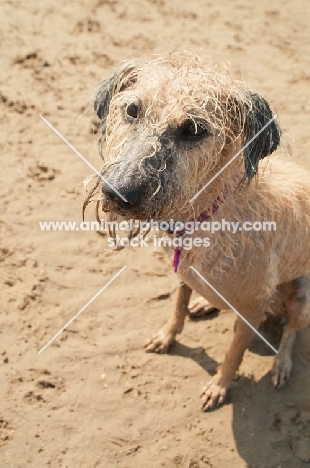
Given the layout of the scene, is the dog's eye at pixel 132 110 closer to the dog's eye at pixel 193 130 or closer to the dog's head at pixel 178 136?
the dog's head at pixel 178 136

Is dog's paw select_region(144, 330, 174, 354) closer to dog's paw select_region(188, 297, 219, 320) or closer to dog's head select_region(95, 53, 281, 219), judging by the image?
dog's paw select_region(188, 297, 219, 320)

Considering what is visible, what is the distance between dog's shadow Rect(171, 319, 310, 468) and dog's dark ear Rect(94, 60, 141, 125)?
2.00 m

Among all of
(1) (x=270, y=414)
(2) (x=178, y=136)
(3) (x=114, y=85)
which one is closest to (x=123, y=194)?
(2) (x=178, y=136)

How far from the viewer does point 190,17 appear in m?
7.52

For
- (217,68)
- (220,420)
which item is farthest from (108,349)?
(217,68)

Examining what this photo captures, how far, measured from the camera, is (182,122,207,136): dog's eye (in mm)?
2697

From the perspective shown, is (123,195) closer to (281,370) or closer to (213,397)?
(213,397)

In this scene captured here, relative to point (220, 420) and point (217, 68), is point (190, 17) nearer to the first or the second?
point (217, 68)

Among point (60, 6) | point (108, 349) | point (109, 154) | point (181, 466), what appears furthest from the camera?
point (60, 6)

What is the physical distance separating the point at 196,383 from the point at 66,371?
3.23 feet

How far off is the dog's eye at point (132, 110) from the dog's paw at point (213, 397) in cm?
212

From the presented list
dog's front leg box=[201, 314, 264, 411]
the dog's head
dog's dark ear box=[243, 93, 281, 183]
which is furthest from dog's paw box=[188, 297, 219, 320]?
dog's dark ear box=[243, 93, 281, 183]

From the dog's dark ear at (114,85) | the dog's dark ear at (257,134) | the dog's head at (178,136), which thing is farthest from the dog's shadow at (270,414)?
the dog's dark ear at (114,85)

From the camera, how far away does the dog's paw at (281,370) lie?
13.2 ft
